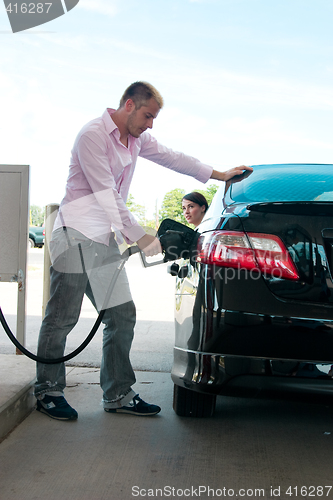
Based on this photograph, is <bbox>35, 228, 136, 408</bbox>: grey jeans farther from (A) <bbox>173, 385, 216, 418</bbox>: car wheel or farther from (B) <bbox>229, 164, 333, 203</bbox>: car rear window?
(B) <bbox>229, 164, 333, 203</bbox>: car rear window

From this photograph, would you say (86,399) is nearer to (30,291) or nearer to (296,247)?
(296,247)

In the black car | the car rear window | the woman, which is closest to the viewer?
the black car

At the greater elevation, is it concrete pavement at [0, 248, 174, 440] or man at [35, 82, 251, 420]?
man at [35, 82, 251, 420]

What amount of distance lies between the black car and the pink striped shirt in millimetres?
689

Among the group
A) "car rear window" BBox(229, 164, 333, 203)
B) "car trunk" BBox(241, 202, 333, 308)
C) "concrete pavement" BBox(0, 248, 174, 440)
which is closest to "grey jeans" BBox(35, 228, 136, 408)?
"concrete pavement" BBox(0, 248, 174, 440)

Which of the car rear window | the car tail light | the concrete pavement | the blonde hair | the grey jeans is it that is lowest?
the concrete pavement

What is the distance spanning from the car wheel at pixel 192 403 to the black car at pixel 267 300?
516 mm

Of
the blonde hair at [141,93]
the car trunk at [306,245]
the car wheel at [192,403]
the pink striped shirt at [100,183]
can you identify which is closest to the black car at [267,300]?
the car trunk at [306,245]

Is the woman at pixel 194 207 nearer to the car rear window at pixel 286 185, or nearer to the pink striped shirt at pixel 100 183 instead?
the pink striped shirt at pixel 100 183

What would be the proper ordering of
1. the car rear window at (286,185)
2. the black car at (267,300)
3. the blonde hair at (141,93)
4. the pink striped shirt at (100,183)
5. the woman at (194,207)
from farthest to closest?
the woman at (194,207) < the blonde hair at (141,93) < the pink striped shirt at (100,183) < the car rear window at (286,185) < the black car at (267,300)

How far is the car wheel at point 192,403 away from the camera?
107 inches

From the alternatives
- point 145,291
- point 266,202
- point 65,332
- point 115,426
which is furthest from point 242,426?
point 145,291

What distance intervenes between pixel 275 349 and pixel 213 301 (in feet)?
1.06

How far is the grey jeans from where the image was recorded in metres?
2.79
